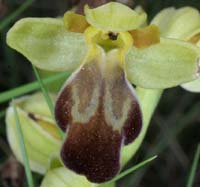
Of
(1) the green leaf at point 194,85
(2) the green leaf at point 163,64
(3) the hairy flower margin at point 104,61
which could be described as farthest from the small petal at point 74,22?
(1) the green leaf at point 194,85

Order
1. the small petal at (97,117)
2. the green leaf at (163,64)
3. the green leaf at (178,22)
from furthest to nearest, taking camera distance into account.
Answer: the green leaf at (178,22)
the green leaf at (163,64)
the small petal at (97,117)

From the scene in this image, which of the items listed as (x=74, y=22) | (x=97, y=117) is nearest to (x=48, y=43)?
(x=74, y=22)

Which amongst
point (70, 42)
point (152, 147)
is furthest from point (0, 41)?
point (70, 42)

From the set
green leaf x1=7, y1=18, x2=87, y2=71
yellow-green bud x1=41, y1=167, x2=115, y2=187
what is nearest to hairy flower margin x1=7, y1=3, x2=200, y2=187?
green leaf x1=7, y1=18, x2=87, y2=71

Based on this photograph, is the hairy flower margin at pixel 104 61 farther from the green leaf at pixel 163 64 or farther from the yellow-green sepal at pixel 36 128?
the yellow-green sepal at pixel 36 128

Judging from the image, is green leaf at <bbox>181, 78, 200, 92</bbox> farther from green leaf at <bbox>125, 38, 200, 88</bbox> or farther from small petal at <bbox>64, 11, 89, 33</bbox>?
small petal at <bbox>64, 11, 89, 33</bbox>

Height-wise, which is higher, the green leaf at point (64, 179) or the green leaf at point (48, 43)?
the green leaf at point (48, 43)
